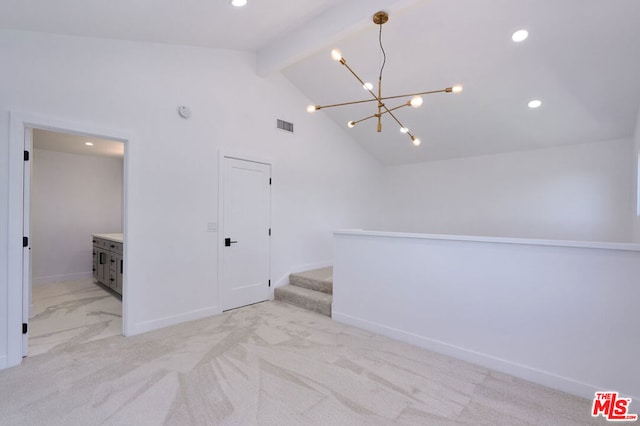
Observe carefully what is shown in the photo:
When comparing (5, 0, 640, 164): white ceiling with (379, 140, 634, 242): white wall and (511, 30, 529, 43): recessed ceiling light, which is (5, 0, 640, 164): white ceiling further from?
(379, 140, 634, 242): white wall

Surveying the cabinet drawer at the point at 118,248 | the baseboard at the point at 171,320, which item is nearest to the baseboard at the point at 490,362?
the baseboard at the point at 171,320

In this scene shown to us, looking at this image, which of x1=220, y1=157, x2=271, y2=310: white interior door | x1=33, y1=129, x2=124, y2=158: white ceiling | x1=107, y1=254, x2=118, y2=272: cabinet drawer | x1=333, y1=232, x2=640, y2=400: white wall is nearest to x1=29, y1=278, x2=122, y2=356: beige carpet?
x1=107, y1=254, x2=118, y2=272: cabinet drawer

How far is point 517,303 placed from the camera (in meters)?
2.64

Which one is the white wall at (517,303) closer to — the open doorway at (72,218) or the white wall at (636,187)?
the white wall at (636,187)

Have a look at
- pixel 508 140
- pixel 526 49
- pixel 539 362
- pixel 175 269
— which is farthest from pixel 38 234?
pixel 508 140

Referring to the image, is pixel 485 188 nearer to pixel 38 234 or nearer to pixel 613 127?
pixel 613 127

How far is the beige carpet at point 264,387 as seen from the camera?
2035 mm

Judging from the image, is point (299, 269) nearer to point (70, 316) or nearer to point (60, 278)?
point (70, 316)


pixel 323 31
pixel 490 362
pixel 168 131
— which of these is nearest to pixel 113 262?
pixel 168 131

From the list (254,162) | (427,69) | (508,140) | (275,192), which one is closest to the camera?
(427,69)

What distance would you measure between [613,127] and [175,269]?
248 inches

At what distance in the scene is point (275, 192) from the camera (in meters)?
4.84

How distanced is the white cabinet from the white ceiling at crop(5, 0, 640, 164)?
3031 millimetres

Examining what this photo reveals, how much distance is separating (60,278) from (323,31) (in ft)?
21.0
